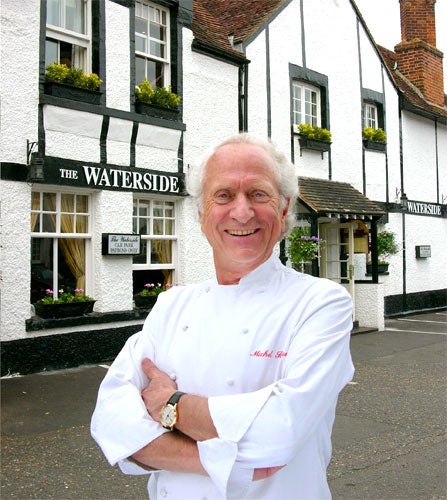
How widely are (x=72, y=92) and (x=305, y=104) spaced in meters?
6.31

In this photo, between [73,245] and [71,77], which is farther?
[73,245]

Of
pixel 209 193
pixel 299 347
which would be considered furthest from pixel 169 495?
pixel 209 193

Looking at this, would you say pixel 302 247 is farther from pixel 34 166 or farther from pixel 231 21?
pixel 34 166

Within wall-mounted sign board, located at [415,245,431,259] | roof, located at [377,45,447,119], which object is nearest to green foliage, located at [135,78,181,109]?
roof, located at [377,45,447,119]

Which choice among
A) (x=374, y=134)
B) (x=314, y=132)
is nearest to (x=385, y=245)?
(x=374, y=134)

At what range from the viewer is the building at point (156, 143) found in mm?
8219

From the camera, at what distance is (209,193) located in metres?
2.07

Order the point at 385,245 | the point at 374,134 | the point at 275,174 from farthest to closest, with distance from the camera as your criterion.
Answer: the point at 374,134
the point at 385,245
the point at 275,174

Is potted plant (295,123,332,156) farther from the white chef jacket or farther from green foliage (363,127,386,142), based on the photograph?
the white chef jacket

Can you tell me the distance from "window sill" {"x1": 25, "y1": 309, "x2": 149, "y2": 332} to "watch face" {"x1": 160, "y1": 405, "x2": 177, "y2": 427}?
269 inches

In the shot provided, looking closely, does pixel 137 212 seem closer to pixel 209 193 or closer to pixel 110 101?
pixel 110 101

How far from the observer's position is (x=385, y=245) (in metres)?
14.5

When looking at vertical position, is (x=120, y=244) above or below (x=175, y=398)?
above

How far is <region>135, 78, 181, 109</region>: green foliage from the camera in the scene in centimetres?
962
